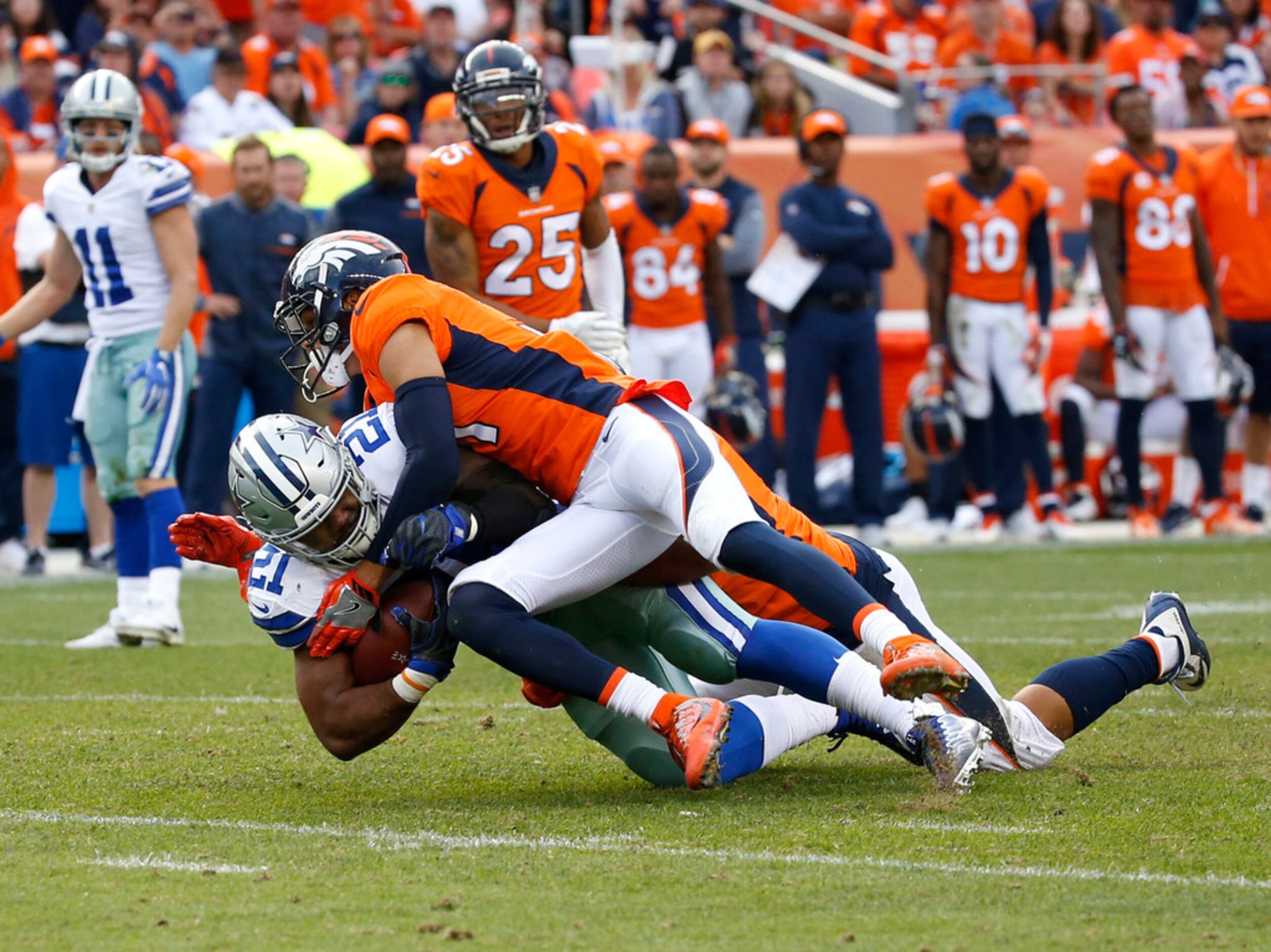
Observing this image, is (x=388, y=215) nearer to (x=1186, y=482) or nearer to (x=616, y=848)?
(x=1186, y=482)

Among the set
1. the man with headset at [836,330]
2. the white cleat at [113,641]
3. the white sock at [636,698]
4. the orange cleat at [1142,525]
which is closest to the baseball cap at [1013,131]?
the man with headset at [836,330]

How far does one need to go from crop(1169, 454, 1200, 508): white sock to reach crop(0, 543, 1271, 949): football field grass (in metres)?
4.97

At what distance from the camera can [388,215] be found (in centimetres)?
938

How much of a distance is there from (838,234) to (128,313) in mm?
4109

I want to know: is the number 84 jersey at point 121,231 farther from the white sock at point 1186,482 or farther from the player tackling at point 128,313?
the white sock at point 1186,482

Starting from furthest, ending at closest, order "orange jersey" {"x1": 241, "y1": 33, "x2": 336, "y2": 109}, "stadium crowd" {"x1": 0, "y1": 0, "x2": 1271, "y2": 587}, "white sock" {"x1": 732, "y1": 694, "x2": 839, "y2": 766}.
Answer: "orange jersey" {"x1": 241, "y1": 33, "x2": 336, "y2": 109} < "stadium crowd" {"x1": 0, "y1": 0, "x2": 1271, "y2": 587} < "white sock" {"x1": 732, "y1": 694, "x2": 839, "y2": 766}

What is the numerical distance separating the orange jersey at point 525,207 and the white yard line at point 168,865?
351 centimetres

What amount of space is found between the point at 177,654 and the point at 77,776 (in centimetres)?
232

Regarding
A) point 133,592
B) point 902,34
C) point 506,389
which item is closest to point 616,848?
point 506,389

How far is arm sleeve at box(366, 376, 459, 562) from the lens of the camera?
3.88 metres

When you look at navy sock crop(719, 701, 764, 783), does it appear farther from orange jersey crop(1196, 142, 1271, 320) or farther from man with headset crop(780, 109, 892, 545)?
orange jersey crop(1196, 142, 1271, 320)

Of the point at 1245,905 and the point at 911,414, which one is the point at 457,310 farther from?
the point at 911,414

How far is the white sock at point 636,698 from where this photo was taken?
376cm

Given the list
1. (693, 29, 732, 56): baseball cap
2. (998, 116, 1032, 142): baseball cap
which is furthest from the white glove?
(693, 29, 732, 56): baseball cap
